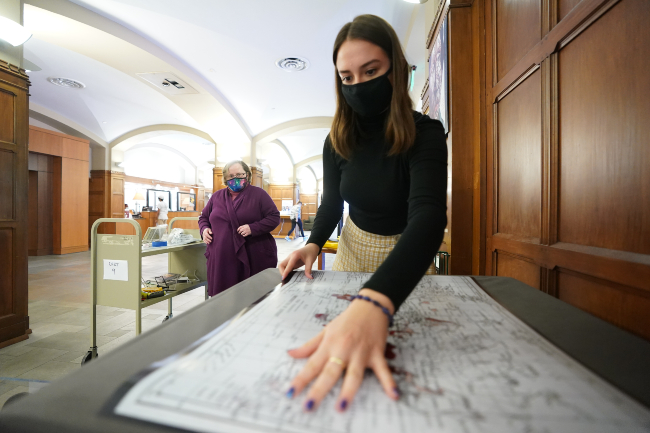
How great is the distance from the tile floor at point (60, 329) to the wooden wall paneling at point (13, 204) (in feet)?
0.79

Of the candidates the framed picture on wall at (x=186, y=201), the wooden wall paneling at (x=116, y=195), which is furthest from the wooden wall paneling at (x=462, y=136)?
the framed picture on wall at (x=186, y=201)

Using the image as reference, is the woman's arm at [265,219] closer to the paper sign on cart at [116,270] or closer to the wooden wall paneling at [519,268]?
the paper sign on cart at [116,270]

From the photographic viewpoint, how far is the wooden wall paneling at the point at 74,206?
8047 millimetres

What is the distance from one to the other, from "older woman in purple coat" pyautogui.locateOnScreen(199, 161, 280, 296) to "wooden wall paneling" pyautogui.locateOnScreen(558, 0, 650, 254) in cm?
218

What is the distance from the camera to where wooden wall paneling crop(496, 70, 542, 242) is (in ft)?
3.79

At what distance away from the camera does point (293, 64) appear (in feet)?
18.8

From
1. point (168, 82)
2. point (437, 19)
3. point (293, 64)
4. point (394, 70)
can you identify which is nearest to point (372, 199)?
point (394, 70)

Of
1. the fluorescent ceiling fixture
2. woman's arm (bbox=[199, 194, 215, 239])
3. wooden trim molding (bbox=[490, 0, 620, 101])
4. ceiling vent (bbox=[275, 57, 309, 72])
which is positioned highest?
ceiling vent (bbox=[275, 57, 309, 72])

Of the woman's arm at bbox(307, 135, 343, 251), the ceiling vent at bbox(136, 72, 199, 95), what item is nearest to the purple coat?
the woman's arm at bbox(307, 135, 343, 251)

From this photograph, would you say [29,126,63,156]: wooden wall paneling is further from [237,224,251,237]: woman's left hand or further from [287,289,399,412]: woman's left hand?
[287,289,399,412]: woman's left hand

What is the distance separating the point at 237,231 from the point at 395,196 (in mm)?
1941

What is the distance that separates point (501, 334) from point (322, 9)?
4.76 meters

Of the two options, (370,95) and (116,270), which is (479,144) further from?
(116,270)

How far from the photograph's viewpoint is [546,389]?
0.34m
